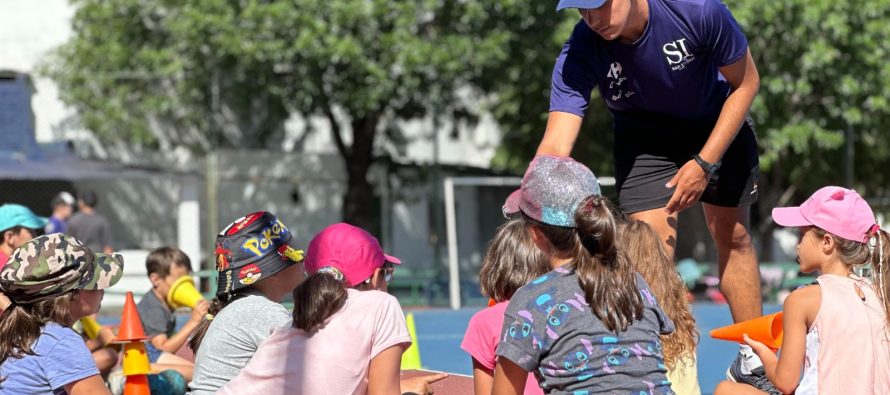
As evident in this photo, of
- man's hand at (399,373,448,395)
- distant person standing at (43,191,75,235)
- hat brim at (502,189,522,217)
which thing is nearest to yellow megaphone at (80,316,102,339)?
man's hand at (399,373,448,395)

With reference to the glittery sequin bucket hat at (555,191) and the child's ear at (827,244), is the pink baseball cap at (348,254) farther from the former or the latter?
the child's ear at (827,244)

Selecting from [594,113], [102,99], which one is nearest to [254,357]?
[102,99]

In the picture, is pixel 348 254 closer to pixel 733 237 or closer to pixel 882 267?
pixel 733 237

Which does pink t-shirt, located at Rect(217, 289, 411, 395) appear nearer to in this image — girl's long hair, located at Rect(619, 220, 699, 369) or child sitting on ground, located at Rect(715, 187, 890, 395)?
girl's long hair, located at Rect(619, 220, 699, 369)

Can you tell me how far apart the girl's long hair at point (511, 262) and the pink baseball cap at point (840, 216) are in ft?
2.93

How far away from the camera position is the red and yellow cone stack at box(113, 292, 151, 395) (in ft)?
17.6

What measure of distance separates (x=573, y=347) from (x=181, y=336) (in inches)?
142

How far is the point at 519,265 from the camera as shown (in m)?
4.08

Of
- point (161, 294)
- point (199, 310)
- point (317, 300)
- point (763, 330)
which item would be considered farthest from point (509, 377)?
point (161, 294)

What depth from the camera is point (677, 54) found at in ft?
14.4

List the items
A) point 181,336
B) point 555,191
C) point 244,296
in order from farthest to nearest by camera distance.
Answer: point 181,336 < point 244,296 < point 555,191

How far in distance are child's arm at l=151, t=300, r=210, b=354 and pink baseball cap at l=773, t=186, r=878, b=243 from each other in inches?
122

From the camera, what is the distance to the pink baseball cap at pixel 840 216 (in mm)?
4086

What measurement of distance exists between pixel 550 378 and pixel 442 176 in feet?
65.4
